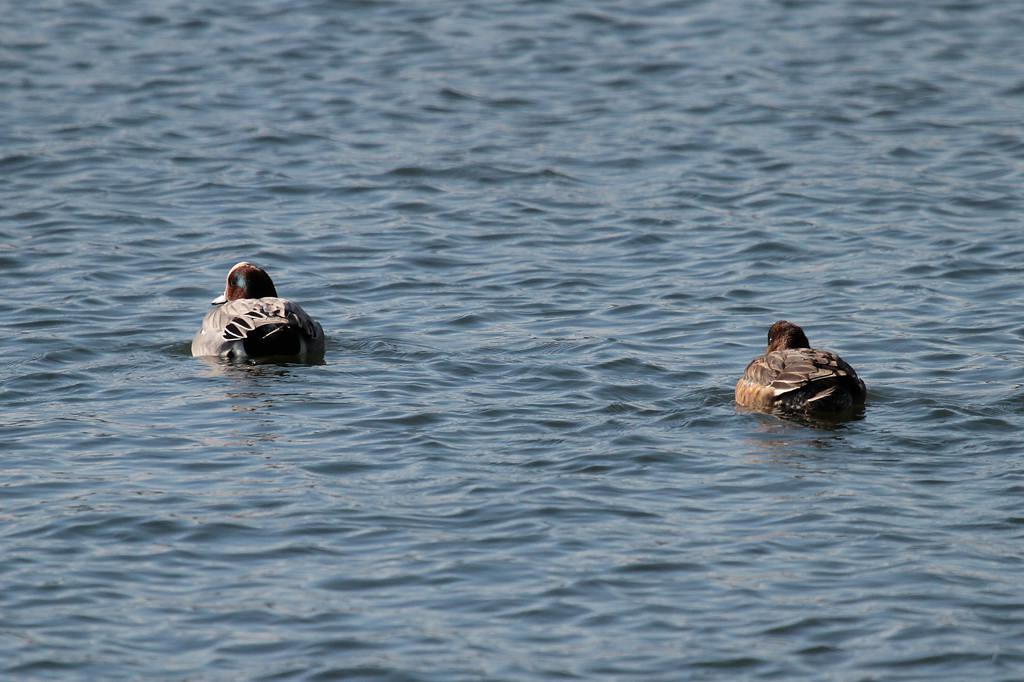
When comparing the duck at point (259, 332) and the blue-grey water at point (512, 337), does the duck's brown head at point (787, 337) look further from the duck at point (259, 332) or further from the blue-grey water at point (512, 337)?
the duck at point (259, 332)

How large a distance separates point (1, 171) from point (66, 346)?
7.34 meters

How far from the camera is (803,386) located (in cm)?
1234

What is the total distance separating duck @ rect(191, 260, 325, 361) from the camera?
14234 mm

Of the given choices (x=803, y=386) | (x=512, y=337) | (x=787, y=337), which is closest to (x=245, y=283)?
(x=512, y=337)

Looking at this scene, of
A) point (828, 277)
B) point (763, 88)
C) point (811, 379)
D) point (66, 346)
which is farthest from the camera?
point (763, 88)

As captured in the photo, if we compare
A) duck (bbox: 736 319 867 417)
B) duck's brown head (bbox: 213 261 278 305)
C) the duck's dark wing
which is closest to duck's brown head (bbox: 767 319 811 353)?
duck (bbox: 736 319 867 417)

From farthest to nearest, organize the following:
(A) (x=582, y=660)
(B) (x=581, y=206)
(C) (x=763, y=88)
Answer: (C) (x=763, y=88) → (B) (x=581, y=206) → (A) (x=582, y=660)

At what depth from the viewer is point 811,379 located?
1230cm

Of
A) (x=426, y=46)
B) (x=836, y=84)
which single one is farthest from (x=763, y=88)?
(x=426, y=46)

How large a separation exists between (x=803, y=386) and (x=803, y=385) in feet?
0.04

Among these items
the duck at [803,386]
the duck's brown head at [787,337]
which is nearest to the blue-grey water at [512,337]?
the duck at [803,386]

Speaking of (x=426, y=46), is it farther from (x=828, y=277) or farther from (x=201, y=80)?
(x=828, y=277)

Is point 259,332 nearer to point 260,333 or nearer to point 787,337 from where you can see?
point 260,333

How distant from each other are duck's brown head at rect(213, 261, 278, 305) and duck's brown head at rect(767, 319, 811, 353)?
4659 mm
